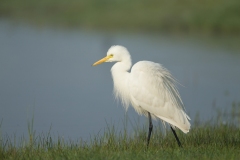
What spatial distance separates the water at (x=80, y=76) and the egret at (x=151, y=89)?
1.15 metres

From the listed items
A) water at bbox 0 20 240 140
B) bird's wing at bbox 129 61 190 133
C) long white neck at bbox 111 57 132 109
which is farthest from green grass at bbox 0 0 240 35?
bird's wing at bbox 129 61 190 133

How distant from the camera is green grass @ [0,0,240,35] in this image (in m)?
21.5

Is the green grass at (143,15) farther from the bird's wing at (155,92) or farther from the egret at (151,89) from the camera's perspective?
the bird's wing at (155,92)

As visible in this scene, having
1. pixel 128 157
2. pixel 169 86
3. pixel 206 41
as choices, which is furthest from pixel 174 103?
pixel 206 41

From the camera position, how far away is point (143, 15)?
22500 millimetres

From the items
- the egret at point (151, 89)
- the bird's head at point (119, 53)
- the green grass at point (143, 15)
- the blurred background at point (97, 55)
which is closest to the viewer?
the egret at point (151, 89)

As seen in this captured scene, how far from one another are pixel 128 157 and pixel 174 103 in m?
1.69

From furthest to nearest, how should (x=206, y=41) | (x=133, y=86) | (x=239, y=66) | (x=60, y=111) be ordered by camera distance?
(x=206, y=41) < (x=239, y=66) < (x=60, y=111) < (x=133, y=86)

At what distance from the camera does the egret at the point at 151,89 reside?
274 inches

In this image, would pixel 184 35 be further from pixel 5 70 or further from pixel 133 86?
pixel 133 86

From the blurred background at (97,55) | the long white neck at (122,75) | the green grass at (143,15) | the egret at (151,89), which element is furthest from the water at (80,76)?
the egret at (151,89)

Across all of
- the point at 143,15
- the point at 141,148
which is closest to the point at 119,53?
the point at 141,148

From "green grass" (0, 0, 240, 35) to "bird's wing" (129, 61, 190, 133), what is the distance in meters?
14.6

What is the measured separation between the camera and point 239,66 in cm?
1697
